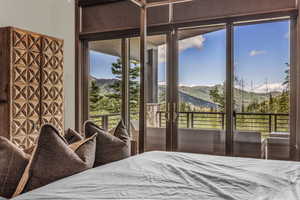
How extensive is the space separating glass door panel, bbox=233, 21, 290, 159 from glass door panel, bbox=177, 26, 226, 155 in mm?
221

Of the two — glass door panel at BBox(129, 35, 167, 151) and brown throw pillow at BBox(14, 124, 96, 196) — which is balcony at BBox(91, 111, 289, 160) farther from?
brown throw pillow at BBox(14, 124, 96, 196)

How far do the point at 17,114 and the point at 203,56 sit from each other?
2.70 m

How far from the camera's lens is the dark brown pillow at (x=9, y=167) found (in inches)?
54.9

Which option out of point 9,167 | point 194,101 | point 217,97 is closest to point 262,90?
point 217,97

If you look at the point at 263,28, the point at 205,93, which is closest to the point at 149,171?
the point at 205,93

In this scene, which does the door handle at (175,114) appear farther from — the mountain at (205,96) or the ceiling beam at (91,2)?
the ceiling beam at (91,2)

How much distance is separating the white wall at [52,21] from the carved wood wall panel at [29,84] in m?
0.35

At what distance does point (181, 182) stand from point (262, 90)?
2.95 m

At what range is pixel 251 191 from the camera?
1.36 metres

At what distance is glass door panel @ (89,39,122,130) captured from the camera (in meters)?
4.99

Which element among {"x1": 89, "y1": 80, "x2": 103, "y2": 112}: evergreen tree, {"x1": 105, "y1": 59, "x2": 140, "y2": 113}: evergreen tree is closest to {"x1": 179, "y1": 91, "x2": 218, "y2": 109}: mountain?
{"x1": 105, "y1": 59, "x2": 140, "y2": 113}: evergreen tree

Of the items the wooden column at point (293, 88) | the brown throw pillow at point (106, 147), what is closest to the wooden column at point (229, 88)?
the wooden column at point (293, 88)

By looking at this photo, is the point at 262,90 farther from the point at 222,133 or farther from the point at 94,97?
the point at 94,97

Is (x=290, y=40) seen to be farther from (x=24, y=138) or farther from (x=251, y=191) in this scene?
(x=24, y=138)
